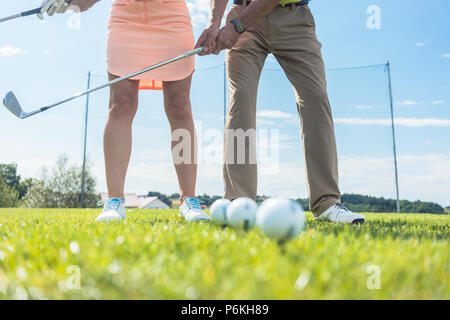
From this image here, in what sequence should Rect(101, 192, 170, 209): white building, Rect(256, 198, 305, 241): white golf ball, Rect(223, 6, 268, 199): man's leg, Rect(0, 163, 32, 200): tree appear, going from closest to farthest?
Rect(256, 198, 305, 241): white golf ball < Rect(223, 6, 268, 199): man's leg < Rect(101, 192, 170, 209): white building < Rect(0, 163, 32, 200): tree

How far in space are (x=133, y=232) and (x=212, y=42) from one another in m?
1.39

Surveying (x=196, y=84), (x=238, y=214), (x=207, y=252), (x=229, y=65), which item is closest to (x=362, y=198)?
(x=196, y=84)

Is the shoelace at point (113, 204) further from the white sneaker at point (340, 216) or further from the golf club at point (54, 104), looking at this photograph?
the white sneaker at point (340, 216)

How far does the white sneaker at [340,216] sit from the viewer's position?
7.23ft

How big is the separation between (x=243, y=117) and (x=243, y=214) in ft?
3.48

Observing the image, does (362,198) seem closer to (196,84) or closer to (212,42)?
(196,84)

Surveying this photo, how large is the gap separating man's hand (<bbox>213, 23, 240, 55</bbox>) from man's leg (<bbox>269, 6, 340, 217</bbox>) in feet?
1.10

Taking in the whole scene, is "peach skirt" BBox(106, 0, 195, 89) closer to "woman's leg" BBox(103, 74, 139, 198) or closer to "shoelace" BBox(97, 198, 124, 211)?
"woman's leg" BBox(103, 74, 139, 198)

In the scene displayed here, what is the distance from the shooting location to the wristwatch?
2.38 m

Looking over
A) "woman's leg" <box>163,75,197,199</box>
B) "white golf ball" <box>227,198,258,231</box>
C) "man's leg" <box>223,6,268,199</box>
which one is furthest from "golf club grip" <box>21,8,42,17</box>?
"white golf ball" <box>227,198,258,231</box>

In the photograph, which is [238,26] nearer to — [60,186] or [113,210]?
[113,210]

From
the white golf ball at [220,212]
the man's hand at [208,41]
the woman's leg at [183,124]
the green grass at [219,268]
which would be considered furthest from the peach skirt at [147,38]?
the green grass at [219,268]

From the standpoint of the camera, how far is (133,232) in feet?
4.88

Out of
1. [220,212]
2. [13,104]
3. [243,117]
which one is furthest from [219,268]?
[13,104]
